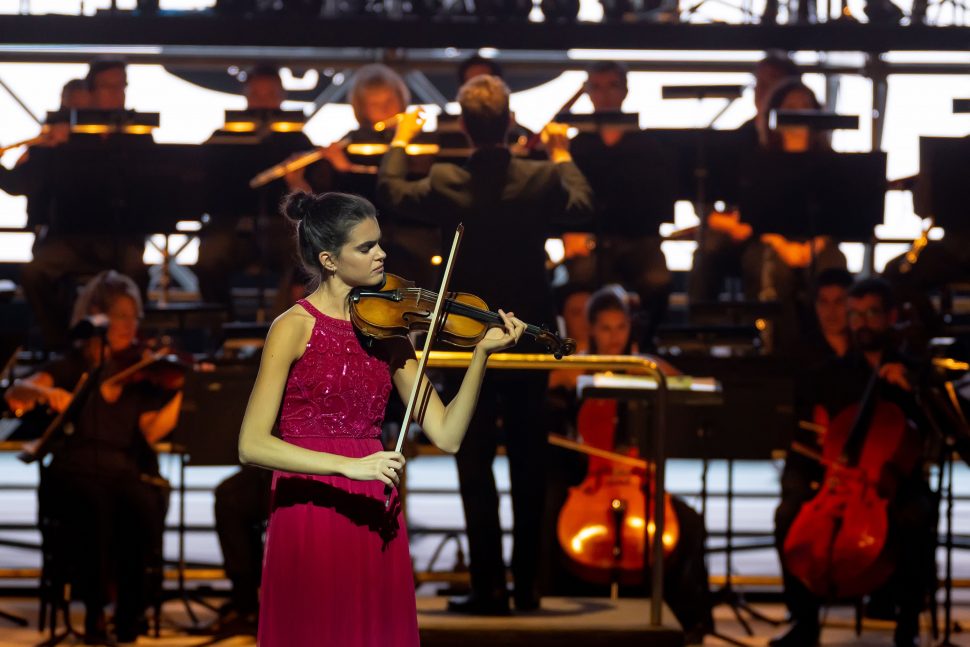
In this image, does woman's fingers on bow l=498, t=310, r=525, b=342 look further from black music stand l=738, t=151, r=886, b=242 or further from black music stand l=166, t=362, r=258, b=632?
black music stand l=738, t=151, r=886, b=242

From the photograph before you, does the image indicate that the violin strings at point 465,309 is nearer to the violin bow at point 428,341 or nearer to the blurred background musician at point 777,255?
the violin bow at point 428,341

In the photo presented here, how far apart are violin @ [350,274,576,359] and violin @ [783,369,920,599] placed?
232 centimetres

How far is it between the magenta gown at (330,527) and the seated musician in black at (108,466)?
7.76ft

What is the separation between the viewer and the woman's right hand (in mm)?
2352

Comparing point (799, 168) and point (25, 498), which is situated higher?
point (799, 168)

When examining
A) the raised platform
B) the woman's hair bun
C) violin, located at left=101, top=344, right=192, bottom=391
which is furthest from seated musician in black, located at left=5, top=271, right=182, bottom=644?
the woman's hair bun

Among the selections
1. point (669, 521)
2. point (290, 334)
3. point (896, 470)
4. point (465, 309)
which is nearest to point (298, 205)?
point (290, 334)

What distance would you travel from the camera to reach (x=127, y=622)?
16.1ft

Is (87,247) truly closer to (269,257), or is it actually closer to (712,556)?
(269,257)

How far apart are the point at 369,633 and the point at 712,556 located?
437 cm

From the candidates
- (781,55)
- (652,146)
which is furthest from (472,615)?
(781,55)

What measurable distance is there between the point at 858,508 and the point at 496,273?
4.86 feet

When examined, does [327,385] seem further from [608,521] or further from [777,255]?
[777,255]

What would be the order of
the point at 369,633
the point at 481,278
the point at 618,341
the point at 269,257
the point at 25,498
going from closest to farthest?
the point at 369,633
the point at 481,278
the point at 618,341
the point at 269,257
the point at 25,498
